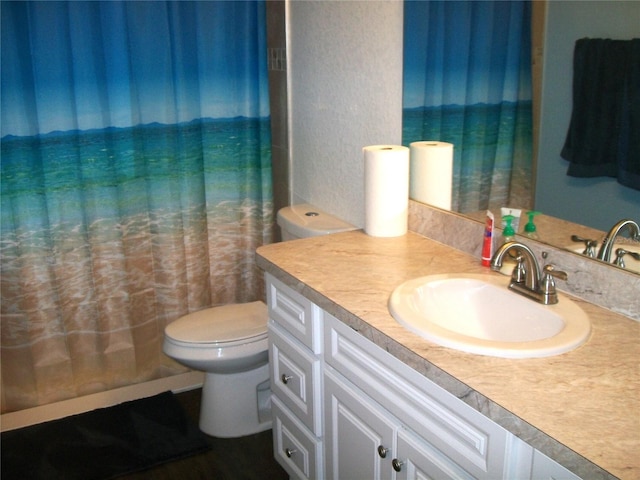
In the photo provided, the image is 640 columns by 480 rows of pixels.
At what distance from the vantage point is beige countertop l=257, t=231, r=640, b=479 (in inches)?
41.3

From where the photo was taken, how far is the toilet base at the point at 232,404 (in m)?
2.58

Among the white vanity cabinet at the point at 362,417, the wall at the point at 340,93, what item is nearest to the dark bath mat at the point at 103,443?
the white vanity cabinet at the point at 362,417

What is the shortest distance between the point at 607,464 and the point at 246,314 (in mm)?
1835

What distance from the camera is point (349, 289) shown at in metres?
1.71

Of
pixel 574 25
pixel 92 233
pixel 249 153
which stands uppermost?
pixel 574 25

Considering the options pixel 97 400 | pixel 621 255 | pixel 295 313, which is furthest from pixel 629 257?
pixel 97 400

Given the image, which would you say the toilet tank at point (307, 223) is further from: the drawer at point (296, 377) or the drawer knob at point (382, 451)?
the drawer knob at point (382, 451)

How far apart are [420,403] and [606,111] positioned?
77 cm

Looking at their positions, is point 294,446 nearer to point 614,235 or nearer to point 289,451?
point 289,451

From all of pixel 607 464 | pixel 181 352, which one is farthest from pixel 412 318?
pixel 181 352

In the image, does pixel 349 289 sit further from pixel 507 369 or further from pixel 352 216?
pixel 352 216

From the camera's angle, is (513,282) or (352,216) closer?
(513,282)

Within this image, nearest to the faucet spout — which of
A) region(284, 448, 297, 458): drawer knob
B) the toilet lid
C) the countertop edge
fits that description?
the countertop edge

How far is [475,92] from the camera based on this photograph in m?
1.90
